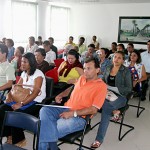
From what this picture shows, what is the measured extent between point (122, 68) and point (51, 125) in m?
1.46

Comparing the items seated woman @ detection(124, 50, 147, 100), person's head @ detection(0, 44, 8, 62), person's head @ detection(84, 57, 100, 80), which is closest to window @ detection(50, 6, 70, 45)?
seated woman @ detection(124, 50, 147, 100)

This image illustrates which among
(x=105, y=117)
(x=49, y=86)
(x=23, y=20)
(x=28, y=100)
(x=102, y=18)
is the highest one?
(x=102, y=18)

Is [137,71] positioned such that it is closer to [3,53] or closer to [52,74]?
[52,74]

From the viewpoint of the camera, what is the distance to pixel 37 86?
2.62m

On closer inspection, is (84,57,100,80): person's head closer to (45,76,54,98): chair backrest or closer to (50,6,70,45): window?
(45,76,54,98): chair backrest

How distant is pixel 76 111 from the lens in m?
2.12

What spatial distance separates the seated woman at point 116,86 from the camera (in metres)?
2.71

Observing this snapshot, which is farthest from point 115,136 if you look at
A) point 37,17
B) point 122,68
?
point 37,17

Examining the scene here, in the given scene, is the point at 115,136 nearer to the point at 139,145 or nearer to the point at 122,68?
the point at 139,145

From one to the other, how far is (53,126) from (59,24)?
321 inches

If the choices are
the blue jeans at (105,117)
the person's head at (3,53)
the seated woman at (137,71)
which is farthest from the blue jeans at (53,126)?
the seated woman at (137,71)

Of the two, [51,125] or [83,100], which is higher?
[83,100]

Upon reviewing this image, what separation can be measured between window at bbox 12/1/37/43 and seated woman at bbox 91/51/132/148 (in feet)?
17.8

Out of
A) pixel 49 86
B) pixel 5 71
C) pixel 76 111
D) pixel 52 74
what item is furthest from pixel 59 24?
pixel 76 111
